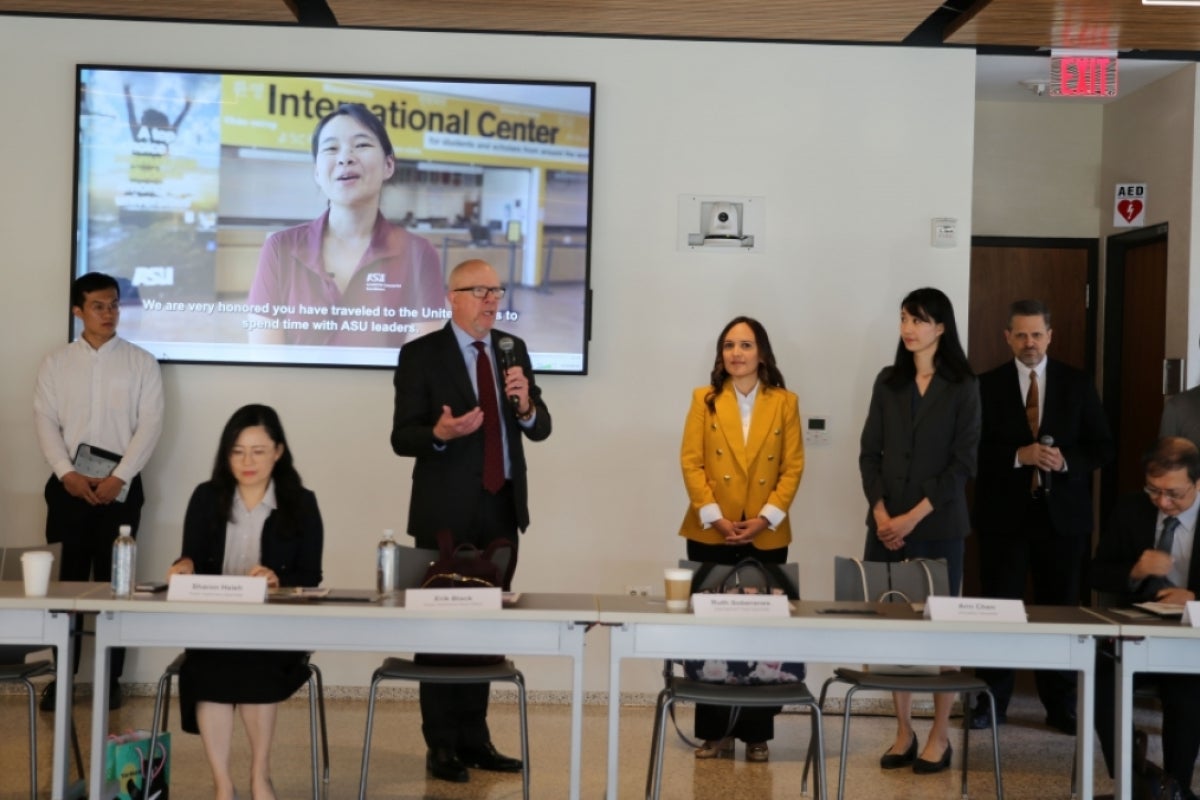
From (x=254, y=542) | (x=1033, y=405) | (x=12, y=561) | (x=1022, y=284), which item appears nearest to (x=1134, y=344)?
(x=1022, y=284)

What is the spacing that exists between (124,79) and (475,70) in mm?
1587

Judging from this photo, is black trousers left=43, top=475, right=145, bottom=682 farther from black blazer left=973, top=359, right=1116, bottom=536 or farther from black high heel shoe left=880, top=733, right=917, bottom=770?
black blazer left=973, top=359, right=1116, bottom=536

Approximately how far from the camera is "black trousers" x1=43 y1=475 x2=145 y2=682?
606 centimetres

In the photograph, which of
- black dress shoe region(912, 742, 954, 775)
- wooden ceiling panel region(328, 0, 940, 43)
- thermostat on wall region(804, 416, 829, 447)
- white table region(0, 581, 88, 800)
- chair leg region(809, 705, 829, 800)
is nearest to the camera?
white table region(0, 581, 88, 800)

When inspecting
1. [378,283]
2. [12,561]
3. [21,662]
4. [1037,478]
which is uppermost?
[378,283]

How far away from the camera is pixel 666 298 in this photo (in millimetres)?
6457

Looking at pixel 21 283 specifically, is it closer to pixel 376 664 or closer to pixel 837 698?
pixel 376 664

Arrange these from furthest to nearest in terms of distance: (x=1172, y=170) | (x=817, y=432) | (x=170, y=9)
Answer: (x=1172, y=170)
(x=817, y=432)
(x=170, y=9)

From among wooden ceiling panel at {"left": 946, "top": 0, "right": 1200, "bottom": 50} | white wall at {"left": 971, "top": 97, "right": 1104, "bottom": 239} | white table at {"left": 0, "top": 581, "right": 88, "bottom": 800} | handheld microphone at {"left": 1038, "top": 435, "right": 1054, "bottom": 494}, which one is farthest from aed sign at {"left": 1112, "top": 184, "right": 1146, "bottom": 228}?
white table at {"left": 0, "top": 581, "right": 88, "bottom": 800}

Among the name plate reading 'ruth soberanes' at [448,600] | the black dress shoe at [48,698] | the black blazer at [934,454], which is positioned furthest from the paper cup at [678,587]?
the black dress shoe at [48,698]

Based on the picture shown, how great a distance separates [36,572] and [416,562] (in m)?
1.19

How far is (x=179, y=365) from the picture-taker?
20.9ft

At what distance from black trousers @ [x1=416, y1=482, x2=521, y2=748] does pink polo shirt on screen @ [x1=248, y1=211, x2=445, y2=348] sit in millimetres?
1557

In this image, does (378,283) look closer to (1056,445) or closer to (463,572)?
(463,572)
